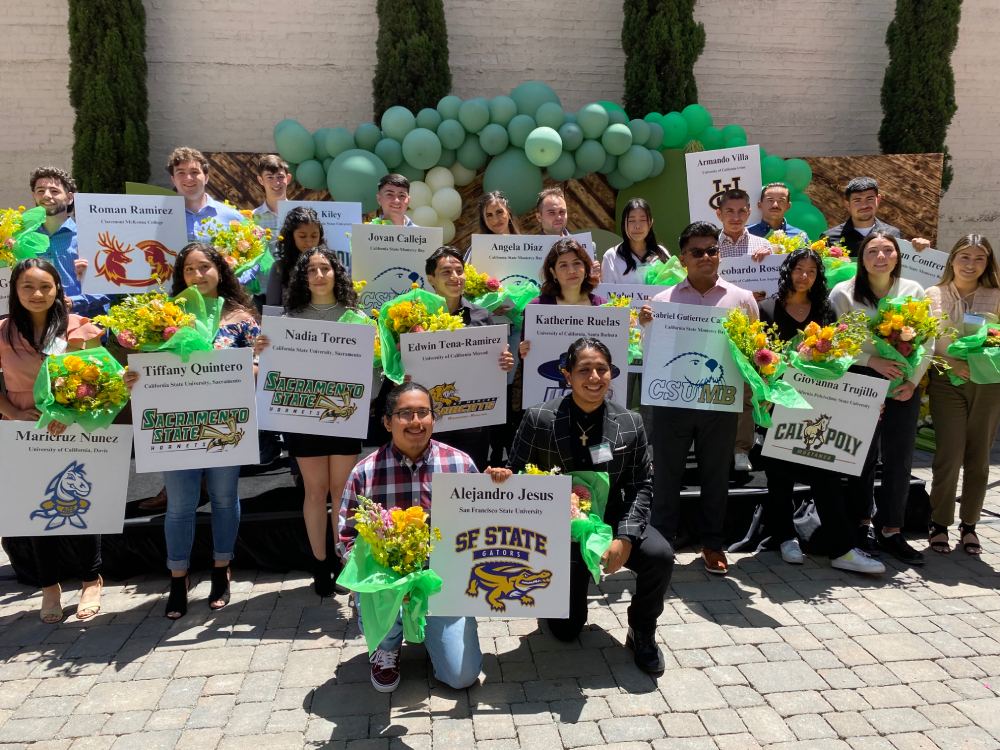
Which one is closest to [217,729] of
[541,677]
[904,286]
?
[541,677]

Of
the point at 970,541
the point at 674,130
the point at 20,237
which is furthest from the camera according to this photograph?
the point at 674,130

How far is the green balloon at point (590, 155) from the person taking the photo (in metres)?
7.67

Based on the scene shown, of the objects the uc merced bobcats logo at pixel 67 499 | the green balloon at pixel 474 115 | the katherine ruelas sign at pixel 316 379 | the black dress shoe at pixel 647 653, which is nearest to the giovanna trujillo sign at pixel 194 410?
the katherine ruelas sign at pixel 316 379

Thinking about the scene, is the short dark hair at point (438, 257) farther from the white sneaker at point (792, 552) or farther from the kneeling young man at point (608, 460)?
the white sneaker at point (792, 552)

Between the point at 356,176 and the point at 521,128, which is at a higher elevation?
the point at 521,128

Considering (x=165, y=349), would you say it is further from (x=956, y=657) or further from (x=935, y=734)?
(x=956, y=657)

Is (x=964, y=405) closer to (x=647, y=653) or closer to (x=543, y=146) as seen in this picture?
(x=647, y=653)

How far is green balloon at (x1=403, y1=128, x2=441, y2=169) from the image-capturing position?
7.40 m

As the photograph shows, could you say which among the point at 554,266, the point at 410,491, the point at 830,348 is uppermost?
the point at 554,266

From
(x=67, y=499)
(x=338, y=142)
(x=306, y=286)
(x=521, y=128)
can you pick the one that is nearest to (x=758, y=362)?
(x=306, y=286)

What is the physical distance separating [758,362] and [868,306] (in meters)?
1.04

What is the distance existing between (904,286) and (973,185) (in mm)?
7559

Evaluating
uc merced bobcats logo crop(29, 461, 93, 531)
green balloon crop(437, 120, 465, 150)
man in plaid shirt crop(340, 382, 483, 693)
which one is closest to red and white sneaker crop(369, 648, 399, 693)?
man in plaid shirt crop(340, 382, 483, 693)

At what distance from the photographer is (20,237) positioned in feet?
15.4
